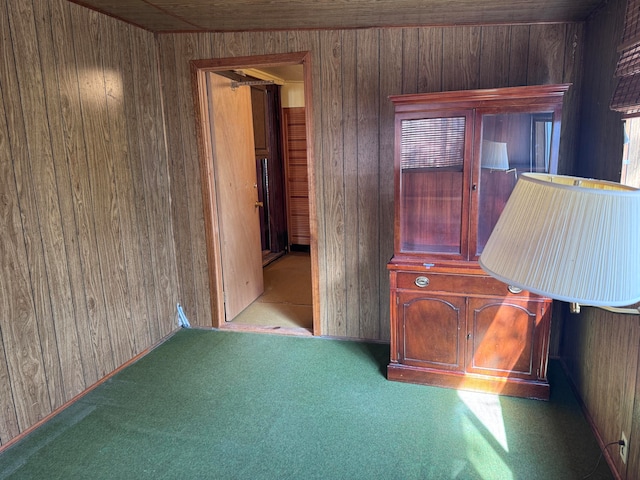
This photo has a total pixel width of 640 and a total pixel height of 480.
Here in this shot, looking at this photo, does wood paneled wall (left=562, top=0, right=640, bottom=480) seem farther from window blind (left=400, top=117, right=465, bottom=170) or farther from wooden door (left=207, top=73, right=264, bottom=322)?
wooden door (left=207, top=73, right=264, bottom=322)

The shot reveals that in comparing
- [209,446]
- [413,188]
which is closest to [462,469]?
[209,446]

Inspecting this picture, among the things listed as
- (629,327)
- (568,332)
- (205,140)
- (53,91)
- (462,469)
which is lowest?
(462,469)

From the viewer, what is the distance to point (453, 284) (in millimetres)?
2688

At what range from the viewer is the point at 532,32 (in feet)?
9.34

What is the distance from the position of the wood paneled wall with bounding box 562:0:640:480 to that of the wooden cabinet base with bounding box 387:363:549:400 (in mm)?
268

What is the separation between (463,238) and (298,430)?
1.50 metres

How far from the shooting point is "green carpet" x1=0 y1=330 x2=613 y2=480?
6.86 ft

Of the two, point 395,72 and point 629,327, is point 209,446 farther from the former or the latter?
point 395,72

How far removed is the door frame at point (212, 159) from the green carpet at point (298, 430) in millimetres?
703

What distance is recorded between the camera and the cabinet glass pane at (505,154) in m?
2.53

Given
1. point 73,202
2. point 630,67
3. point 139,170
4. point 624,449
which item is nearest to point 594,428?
point 624,449

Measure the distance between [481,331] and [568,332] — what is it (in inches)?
29.1

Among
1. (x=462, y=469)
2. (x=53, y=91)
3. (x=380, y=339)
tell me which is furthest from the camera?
(x=380, y=339)

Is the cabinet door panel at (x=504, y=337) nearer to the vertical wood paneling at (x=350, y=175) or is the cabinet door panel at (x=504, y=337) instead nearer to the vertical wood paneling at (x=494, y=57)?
the vertical wood paneling at (x=350, y=175)
